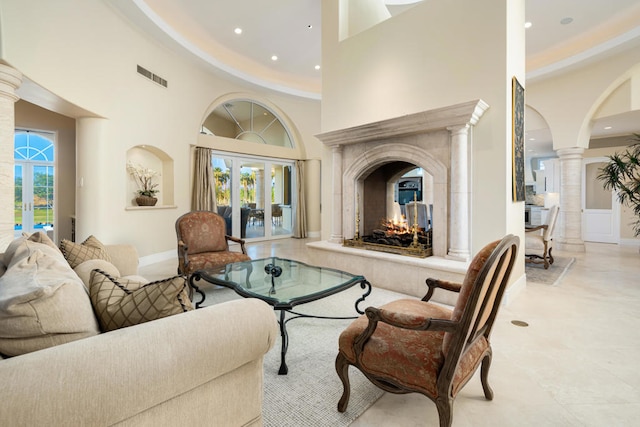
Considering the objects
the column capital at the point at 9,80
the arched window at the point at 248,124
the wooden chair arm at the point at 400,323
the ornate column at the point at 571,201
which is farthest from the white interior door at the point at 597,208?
the column capital at the point at 9,80

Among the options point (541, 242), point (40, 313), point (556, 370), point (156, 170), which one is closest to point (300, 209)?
point (156, 170)

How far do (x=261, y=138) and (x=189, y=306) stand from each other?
7.47m

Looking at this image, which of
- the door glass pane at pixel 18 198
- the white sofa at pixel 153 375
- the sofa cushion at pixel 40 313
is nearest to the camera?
the white sofa at pixel 153 375

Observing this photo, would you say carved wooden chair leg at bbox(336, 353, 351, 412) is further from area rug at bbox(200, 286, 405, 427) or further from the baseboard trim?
the baseboard trim

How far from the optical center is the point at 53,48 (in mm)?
3506

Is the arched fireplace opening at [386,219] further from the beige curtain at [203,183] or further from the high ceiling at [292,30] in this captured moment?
the beige curtain at [203,183]

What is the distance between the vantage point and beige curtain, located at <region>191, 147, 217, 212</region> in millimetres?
6566

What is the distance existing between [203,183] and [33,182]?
3.39 meters

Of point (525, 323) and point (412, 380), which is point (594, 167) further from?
point (412, 380)

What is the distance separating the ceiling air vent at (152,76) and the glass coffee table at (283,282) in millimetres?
4137

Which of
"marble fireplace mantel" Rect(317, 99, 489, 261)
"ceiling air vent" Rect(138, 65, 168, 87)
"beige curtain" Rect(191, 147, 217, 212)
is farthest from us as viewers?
"beige curtain" Rect(191, 147, 217, 212)

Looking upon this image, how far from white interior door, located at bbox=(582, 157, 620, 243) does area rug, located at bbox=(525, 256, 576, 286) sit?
3.09 m

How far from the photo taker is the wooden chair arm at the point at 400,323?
126 centimetres

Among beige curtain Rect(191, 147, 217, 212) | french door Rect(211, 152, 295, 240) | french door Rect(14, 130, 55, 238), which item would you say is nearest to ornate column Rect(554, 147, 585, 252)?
french door Rect(211, 152, 295, 240)
